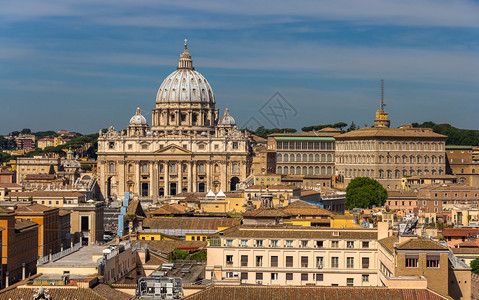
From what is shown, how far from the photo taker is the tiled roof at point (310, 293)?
31.3 meters

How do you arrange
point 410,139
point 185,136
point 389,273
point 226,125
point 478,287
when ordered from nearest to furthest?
point 389,273 → point 478,287 → point 410,139 → point 185,136 → point 226,125

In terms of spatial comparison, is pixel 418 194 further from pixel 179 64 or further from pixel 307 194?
pixel 179 64

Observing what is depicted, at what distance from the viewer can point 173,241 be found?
4950 cm

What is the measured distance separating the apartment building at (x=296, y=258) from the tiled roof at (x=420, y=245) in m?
6.17

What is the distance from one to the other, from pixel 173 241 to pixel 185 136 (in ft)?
388

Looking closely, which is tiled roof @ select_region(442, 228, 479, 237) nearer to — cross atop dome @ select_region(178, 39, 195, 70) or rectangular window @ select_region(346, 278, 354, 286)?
rectangular window @ select_region(346, 278, 354, 286)

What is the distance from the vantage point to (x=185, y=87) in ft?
608

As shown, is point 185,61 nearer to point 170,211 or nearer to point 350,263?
point 170,211

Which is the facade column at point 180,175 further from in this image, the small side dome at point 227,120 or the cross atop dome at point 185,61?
the cross atop dome at point 185,61

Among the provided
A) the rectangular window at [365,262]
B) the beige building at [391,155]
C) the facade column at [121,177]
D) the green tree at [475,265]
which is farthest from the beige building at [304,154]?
the rectangular window at [365,262]

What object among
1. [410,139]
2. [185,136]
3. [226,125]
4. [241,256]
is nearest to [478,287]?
[241,256]

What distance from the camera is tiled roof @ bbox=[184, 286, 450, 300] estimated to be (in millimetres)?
31297

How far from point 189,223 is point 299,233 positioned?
62.7 ft

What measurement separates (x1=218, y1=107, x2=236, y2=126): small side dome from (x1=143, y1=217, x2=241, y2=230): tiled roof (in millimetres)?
122436
